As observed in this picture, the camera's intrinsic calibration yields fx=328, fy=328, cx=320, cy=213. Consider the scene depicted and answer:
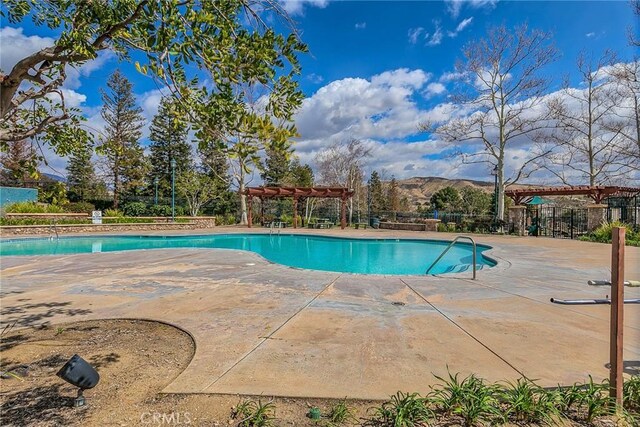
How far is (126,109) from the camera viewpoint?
28828 millimetres

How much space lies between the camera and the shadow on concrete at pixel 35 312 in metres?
3.94

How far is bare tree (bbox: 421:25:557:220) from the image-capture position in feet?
60.6

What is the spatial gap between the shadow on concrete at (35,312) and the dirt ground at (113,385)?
344 mm

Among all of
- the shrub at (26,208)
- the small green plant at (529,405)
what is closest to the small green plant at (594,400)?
the small green plant at (529,405)

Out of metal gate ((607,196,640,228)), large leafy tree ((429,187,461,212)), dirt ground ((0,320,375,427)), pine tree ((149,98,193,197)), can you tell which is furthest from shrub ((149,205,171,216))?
metal gate ((607,196,640,228))

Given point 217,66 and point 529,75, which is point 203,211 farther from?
point 217,66

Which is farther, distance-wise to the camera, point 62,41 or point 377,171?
point 377,171

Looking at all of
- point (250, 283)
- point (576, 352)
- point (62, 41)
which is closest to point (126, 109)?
point (250, 283)

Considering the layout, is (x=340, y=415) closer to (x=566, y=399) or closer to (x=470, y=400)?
(x=470, y=400)

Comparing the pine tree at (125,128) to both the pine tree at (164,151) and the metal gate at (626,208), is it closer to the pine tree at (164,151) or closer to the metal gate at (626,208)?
the pine tree at (164,151)

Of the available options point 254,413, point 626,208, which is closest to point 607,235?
point 626,208

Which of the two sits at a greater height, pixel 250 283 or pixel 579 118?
pixel 579 118

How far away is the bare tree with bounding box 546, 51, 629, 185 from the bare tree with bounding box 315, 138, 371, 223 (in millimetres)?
14309

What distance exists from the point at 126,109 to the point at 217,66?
32154 millimetres
